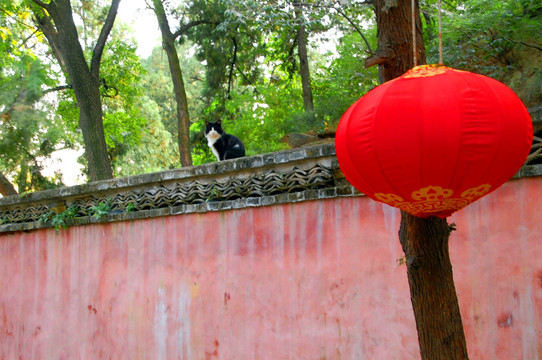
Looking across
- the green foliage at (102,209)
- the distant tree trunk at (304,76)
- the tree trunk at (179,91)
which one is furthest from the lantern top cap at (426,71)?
the tree trunk at (179,91)

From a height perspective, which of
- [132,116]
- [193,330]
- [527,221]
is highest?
[132,116]

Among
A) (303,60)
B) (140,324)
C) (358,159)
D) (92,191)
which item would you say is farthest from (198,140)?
(358,159)

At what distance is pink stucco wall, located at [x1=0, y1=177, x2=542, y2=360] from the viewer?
362 cm

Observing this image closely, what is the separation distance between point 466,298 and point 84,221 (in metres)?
4.41

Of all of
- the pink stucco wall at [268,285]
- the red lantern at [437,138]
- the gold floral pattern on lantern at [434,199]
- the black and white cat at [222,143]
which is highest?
the black and white cat at [222,143]

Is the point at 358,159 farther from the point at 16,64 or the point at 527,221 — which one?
the point at 16,64

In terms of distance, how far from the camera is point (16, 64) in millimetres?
10398

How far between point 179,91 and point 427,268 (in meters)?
9.41

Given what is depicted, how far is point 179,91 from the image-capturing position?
11.5m

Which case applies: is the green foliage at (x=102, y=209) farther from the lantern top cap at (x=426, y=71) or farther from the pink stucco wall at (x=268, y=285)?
the lantern top cap at (x=426, y=71)

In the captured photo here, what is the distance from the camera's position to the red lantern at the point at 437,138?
2.21 metres

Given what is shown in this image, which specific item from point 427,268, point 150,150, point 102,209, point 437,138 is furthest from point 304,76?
point 150,150

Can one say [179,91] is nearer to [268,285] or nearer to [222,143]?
[222,143]

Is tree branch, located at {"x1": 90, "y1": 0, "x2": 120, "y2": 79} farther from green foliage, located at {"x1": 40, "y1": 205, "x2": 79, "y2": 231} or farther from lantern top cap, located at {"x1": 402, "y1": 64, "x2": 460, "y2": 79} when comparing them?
lantern top cap, located at {"x1": 402, "y1": 64, "x2": 460, "y2": 79}
